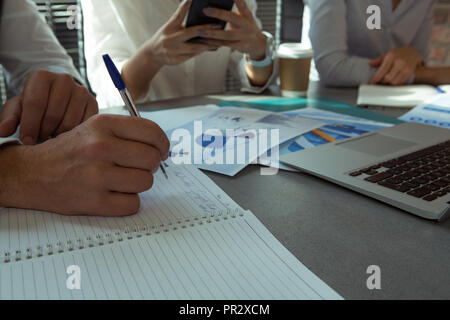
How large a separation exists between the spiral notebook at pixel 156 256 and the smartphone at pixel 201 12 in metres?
0.51

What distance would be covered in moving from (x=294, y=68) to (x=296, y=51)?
0.04m

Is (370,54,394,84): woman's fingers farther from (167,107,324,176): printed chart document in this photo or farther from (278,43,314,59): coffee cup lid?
(167,107,324,176): printed chart document

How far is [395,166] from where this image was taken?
1.64 ft

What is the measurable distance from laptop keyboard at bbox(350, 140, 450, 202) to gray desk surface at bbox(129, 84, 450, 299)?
0.03 m

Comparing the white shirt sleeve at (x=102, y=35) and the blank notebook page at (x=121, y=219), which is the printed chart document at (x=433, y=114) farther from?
the white shirt sleeve at (x=102, y=35)

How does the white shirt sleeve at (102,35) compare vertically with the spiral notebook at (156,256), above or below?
above

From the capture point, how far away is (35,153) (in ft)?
1.39

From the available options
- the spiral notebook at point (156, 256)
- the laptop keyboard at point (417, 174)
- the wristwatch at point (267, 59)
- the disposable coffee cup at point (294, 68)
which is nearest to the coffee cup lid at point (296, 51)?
the disposable coffee cup at point (294, 68)

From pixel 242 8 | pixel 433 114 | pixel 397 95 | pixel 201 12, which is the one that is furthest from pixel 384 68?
pixel 201 12

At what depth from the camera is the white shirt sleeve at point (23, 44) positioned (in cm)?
94
